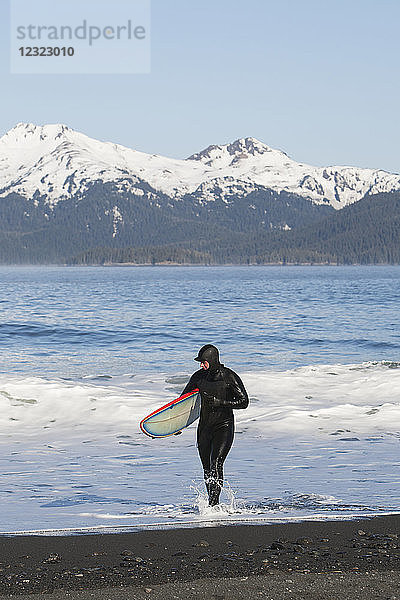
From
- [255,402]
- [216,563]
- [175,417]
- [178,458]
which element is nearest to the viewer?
[216,563]

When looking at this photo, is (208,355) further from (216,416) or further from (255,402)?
(255,402)

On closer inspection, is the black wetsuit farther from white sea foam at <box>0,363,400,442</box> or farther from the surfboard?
white sea foam at <box>0,363,400,442</box>

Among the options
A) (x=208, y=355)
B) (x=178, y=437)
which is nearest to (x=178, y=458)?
(x=178, y=437)

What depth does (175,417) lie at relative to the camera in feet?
37.2

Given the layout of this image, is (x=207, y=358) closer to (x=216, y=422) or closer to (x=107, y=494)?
(x=216, y=422)

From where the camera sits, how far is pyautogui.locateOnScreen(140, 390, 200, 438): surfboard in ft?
35.9

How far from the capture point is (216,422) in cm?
1063

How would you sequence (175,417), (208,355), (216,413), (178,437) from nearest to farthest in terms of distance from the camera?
(208,355)
(216,413)
(175,417)
(178,437)

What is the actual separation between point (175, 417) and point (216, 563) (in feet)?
11.6

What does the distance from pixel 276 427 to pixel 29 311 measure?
54327mm

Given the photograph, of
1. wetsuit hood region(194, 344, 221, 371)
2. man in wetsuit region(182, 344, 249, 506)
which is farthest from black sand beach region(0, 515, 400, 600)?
wetsuit hood region(194, 344, 221, 371)

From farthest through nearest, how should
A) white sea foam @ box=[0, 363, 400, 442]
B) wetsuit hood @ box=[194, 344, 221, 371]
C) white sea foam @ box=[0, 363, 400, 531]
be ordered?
white sea foam @ box=[0, 363, 400, 442], white sea foam @ box=[0, 363, 400, 531], wetsuit hood @ box=[194, 344, 221, 371]

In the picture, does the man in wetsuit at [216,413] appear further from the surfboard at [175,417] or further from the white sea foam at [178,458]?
the white sea foam at [178,458]

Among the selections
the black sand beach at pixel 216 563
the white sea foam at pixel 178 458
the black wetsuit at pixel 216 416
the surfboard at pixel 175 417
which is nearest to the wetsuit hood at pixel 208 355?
the black wetsuit at pixel 216 416
